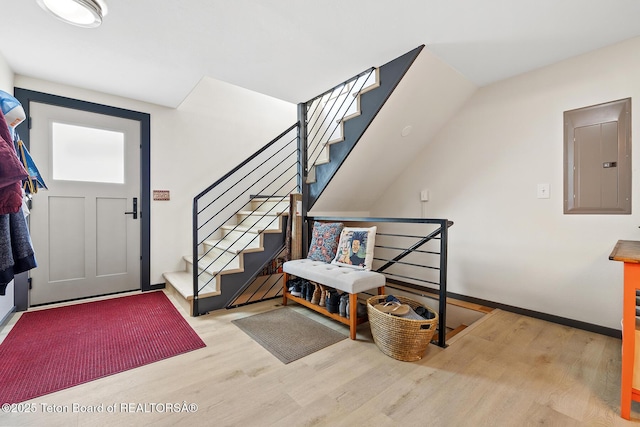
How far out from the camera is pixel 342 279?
2029mm

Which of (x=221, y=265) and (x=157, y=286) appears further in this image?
(x=157, y=286)

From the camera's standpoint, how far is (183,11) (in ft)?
5.51

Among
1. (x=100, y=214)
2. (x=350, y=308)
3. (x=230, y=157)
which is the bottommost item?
(x=350, y=308)

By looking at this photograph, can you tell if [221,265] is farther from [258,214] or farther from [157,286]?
[157,286]

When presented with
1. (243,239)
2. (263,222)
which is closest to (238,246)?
(243,239)

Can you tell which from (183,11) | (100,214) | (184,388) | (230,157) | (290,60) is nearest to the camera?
(184,388)

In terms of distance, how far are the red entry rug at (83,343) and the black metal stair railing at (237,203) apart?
42 centimetres

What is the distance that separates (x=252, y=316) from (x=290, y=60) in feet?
7.03

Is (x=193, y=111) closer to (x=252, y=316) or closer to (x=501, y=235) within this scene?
(x=252, y=316)

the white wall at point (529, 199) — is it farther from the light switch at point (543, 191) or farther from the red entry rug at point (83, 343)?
the red entry rug at point (83, 343)

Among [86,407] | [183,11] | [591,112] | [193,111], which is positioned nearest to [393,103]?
[591,112]

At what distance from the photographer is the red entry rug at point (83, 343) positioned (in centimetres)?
152

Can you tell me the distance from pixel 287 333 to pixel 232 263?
95 centimetres

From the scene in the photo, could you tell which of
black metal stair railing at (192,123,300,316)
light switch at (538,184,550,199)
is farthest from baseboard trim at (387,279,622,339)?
black metal stair railing at (192,123,300,316)
